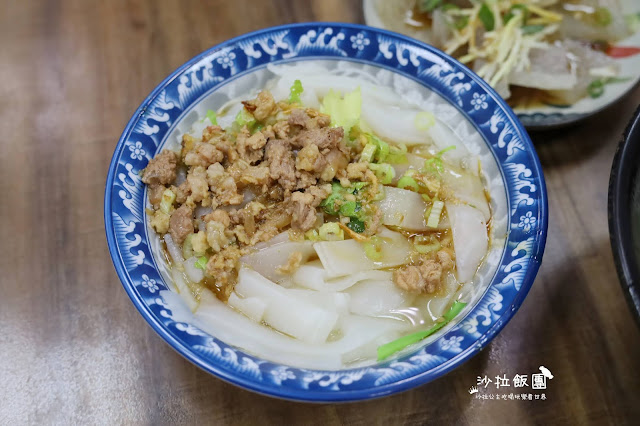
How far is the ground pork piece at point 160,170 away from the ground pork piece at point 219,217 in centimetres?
24

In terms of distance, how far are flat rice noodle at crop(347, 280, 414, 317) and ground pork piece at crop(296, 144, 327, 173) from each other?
47 cm

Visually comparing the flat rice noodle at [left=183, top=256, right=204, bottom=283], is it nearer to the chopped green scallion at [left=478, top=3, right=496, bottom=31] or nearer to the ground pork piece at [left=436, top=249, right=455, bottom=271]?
the ground pork piece at [left=436, top=249, right=455, bottom=271]

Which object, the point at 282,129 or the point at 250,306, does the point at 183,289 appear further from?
the point at 282,129

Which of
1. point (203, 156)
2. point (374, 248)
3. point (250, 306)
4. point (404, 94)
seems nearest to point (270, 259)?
point (250, 306)

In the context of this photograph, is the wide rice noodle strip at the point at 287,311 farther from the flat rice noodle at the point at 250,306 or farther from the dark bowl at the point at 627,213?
the dark bowl at the point at 627,213

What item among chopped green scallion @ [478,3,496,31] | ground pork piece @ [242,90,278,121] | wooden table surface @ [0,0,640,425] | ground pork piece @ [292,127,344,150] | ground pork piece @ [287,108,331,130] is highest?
chopped green scallion @ [478,3,496,31]

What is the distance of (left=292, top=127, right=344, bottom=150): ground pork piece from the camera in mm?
1966

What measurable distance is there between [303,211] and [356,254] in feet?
0.85

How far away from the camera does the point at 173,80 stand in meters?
2.13

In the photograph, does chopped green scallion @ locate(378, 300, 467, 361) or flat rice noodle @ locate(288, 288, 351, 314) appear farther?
flat rice noodle @ locate(288, 288, 351, 314)

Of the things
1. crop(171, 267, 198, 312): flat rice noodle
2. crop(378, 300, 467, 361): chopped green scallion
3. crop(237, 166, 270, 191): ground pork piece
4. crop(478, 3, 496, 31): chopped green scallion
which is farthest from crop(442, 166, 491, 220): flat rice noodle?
crop(478, 3, 496, 31): chopped green scallion

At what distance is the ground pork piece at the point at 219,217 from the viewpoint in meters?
1.88

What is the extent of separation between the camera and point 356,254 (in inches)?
75.5

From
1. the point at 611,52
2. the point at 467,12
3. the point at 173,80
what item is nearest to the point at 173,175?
the point at 173,80
